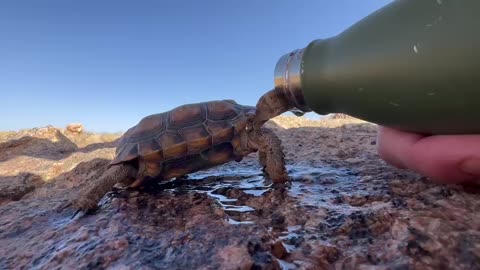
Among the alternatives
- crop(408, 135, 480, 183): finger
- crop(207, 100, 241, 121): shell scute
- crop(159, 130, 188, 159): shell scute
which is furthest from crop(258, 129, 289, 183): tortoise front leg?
crop(408, 135, 480, 183): finger

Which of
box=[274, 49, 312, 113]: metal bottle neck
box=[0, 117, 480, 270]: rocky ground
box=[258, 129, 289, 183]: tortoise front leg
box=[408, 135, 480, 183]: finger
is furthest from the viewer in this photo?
box=[258, 129, 289, 183]: tortoise front leg

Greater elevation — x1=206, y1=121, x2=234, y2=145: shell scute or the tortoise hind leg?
x1=206, y1=121, x2=234, y2=145: shell scute

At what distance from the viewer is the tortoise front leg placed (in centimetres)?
284

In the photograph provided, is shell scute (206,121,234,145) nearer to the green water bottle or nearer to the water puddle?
the water puddle

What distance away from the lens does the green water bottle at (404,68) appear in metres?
1.39

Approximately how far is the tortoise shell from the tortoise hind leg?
103mm

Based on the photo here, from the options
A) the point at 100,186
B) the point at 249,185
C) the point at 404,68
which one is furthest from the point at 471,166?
the point at 100,186

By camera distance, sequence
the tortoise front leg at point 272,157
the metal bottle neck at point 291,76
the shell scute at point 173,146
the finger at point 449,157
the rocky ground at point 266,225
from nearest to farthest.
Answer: the rocky ground at point 266,225 < the finger at point 449,157 < the metal bottle neck at point 291,76 < the tortoise front leg at point 272,157 < the shell scute at point 173,146

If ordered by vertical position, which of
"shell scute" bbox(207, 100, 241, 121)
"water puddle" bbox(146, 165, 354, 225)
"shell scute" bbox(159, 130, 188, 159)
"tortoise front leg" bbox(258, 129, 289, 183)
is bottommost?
"water puddle" bbox(146, 165, 354, 225)

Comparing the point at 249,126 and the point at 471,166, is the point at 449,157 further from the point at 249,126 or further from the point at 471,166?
the point at 249,126

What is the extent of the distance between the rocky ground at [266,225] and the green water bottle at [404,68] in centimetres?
46

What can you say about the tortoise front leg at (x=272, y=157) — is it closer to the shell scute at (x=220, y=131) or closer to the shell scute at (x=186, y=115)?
the shell scute at (x=220, y=131)

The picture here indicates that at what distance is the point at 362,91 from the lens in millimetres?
1771

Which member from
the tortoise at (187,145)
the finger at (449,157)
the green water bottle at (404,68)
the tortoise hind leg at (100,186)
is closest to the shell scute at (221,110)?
the tortoise at (187,145)
